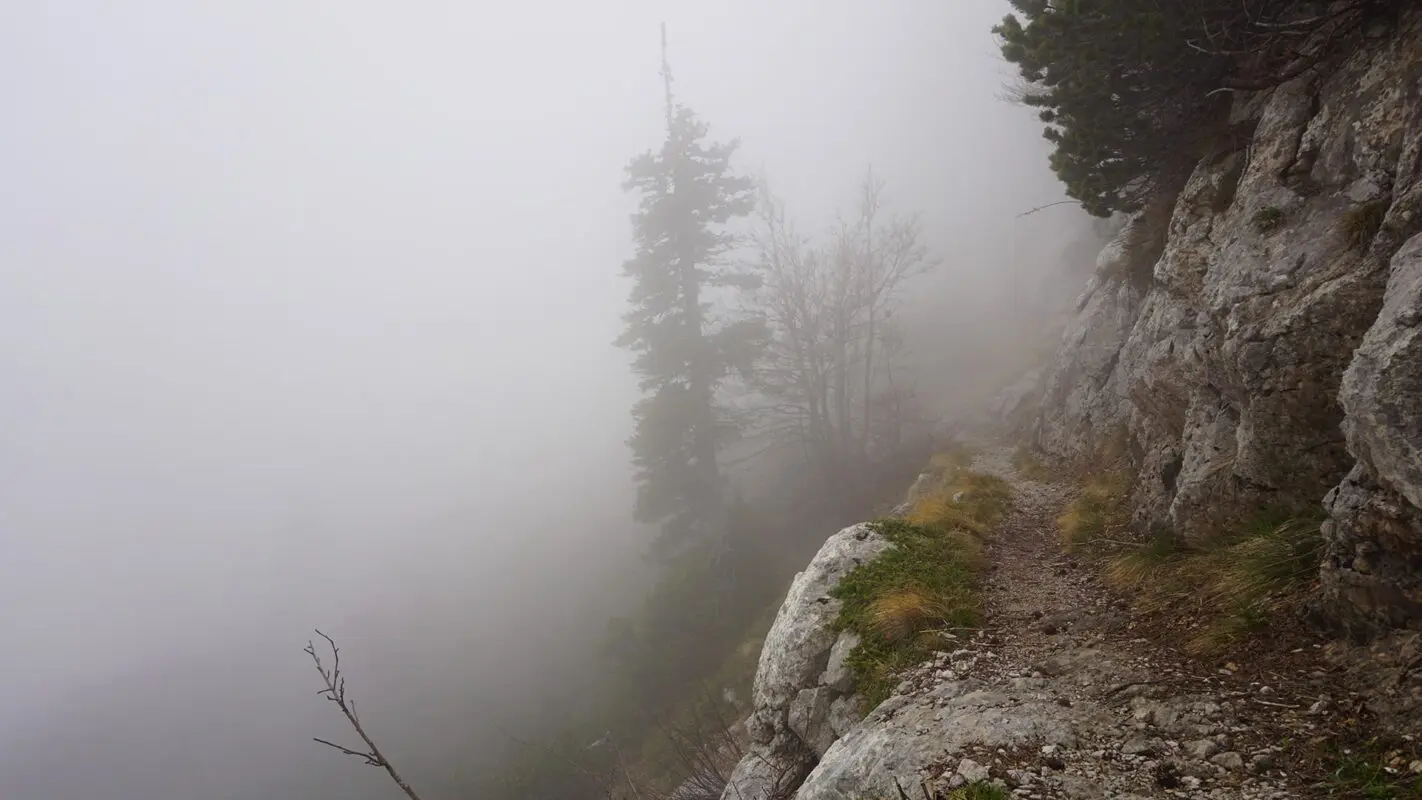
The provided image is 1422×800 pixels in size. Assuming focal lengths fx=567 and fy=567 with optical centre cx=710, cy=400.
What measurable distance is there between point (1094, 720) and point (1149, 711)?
0.32 metres

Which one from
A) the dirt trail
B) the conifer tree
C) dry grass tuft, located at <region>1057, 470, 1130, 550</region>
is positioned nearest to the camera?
the dirt trail

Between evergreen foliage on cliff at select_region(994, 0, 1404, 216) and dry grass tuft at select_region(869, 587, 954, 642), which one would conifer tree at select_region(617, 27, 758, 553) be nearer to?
evergreen foliage on cliff at select_region(994, 0, 1404, 216)

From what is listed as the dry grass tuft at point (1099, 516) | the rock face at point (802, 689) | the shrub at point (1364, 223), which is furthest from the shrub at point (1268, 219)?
the rock face at point (802, 689)

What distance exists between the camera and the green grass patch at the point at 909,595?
5418 millimetres

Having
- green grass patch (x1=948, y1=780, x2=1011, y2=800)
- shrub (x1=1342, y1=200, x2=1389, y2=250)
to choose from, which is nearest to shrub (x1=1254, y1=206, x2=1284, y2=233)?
shrub (x1=1342, y1=200, x2=1389, y2=250)

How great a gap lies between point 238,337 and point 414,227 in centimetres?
2952

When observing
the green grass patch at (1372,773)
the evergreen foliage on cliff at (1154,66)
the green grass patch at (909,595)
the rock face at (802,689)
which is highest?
the evergreen foliage on cliff at (1154,66)

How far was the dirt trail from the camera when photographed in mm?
2973

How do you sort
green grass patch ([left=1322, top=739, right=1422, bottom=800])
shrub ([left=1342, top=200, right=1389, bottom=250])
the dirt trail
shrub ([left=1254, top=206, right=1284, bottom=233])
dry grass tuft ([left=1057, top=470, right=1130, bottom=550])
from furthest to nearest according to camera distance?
1. dry grass tuft ([left=1057, top=470, right=1130, bottom=550])
2. shrub ([left=1254, top=206, right=1284, bottom=233])
3. shrub ([left=1342, top=200, right=1389, bottom=250])
4. the dirt trail
5. green grass patch ([left=1322, top=739, right=1422, bottom=800])

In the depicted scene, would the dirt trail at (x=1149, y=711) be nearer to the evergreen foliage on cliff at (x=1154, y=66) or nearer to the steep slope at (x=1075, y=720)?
the steep slope at (x=1075, y=720)

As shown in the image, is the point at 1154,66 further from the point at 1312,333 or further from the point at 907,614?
the point at 907,614

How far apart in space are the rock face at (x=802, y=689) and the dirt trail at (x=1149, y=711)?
1.33 m

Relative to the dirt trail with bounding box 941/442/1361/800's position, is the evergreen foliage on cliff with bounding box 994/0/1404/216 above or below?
above

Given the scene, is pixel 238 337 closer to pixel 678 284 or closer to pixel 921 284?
pixel 678 284
